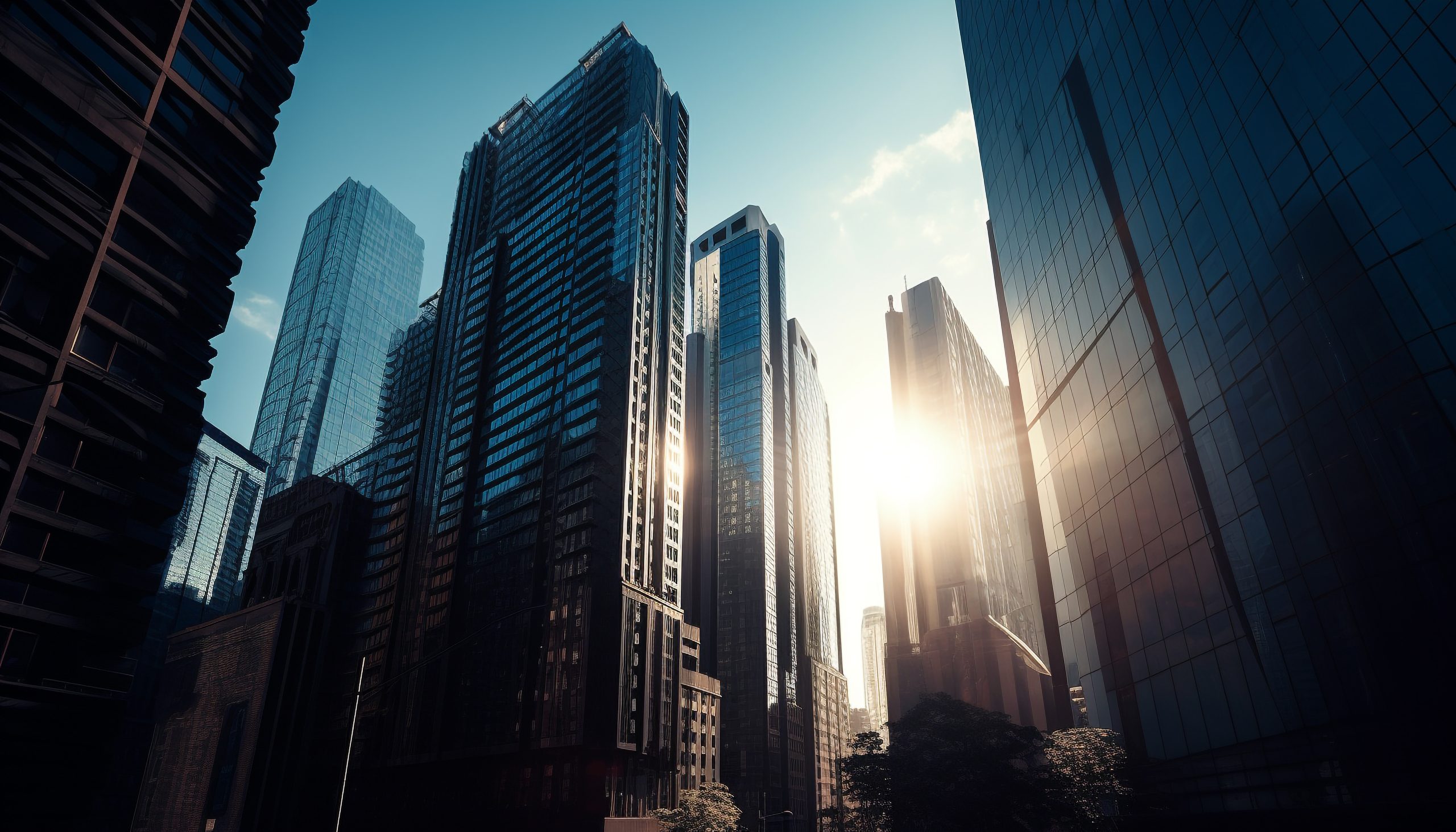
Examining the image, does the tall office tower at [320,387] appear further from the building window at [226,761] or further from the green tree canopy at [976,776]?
the green tree canopy at [976,776]

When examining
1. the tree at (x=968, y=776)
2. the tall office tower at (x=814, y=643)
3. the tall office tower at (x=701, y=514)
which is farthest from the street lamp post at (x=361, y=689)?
the tall office tower at (x=814, y=643)

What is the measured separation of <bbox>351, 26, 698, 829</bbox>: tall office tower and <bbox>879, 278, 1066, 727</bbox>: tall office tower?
56.7m

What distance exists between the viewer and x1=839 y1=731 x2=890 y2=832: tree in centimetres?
5278

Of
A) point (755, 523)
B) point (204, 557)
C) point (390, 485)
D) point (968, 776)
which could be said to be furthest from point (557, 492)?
point (204, 557)

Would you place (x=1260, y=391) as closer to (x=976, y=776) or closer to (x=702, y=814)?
(x=976, y=776)

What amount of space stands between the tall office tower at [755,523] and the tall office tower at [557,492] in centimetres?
5544

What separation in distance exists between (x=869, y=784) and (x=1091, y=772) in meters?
15.3

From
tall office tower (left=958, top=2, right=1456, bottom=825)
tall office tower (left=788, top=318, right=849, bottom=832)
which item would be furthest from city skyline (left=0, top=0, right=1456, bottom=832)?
tall office tower (left=788, top=318, right=849, bottom=832)

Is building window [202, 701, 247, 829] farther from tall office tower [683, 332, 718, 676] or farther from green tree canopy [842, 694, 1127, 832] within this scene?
green tree canopy [842, 694, 1127, 832]

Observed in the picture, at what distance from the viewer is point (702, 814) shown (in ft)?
240

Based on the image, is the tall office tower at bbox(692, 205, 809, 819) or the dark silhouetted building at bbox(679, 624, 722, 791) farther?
the tall office tower at bbox(692, 205, 809, 819)

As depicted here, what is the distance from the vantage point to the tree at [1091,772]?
1710 inches

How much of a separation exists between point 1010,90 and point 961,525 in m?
103

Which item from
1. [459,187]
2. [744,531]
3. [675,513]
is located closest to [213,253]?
[675,513]
